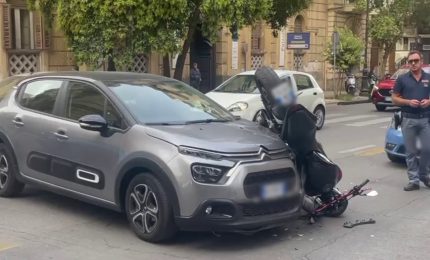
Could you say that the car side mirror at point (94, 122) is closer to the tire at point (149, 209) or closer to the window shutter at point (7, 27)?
the tire at point (149, 209)

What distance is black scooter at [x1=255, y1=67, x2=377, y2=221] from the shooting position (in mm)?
6246

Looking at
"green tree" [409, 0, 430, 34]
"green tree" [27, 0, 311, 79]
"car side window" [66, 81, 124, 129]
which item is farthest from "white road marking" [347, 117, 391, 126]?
"green tree" [409, 0, 430, 34]

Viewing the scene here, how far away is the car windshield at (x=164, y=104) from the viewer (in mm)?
6055

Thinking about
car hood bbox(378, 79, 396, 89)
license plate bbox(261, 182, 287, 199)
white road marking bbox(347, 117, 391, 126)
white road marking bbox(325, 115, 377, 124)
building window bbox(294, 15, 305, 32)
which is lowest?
white road marking bbox(325, 115, 377, 124)

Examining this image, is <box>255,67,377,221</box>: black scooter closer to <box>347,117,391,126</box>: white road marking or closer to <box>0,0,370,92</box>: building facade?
<box>347,117,391,126</box>: white road marking

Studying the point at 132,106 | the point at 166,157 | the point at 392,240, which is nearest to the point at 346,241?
the point at 392,240

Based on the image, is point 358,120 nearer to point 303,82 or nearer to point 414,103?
point 303,82

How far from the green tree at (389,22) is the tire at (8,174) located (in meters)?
26.2

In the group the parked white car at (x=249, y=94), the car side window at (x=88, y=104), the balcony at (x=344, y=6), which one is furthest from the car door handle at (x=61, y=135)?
the balcony at (x=344, y=6)

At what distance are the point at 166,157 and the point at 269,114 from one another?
1700 mm

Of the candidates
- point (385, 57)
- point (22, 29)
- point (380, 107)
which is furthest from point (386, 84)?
point (385, 57)

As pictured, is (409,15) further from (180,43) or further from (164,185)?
(164,185)

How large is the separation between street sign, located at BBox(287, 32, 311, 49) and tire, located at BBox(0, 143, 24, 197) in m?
17.4

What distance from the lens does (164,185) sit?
5.43 m
